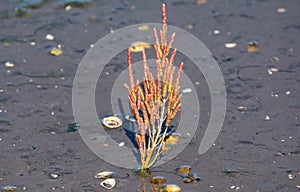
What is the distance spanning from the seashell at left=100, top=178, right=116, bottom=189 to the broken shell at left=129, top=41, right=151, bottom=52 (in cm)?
164

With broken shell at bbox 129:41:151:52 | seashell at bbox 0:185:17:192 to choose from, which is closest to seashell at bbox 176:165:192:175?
seashell at bbox 0:185:17:192

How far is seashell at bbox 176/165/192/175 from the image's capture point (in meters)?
3.75

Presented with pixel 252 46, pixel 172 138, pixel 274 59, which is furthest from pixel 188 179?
pixel 252 46

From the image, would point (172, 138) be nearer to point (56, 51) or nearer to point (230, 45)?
point (230, 45)

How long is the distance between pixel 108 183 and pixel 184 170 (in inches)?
20.1

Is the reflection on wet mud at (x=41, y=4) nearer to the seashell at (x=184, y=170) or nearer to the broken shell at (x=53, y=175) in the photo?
the broken shell at (x=53, y=175)

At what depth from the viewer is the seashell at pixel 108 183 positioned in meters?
3.62

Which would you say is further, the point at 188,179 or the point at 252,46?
the point at 252,46

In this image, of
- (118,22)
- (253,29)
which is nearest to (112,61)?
(118,22)

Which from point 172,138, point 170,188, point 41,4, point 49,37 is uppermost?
point 41,4

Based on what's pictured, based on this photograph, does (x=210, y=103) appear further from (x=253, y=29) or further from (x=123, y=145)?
(x=253, y=29)

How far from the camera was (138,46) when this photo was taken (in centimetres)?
504

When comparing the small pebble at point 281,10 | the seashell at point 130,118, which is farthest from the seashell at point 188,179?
the small pebble at point 281,10

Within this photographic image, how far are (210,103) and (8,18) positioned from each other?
2.23 metres
